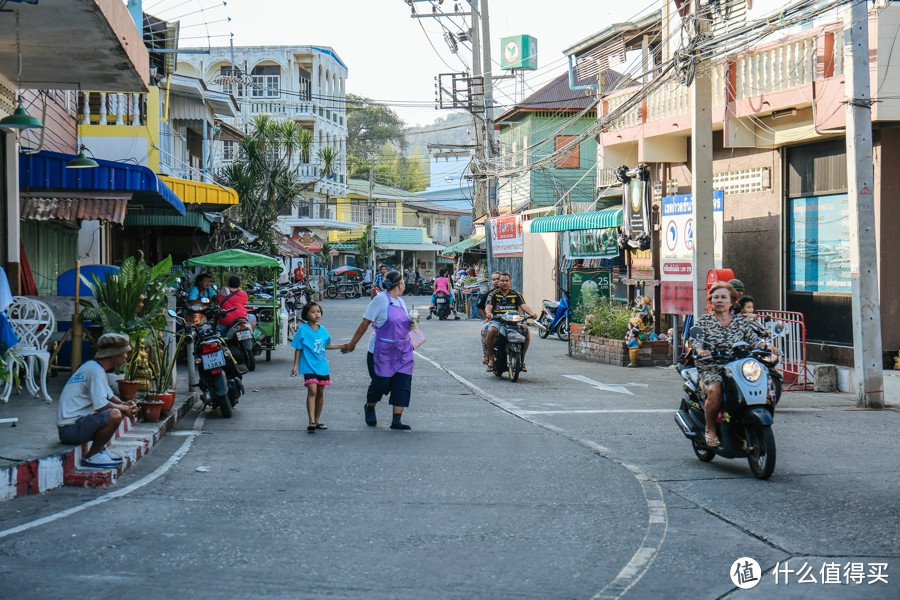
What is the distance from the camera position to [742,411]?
816cm

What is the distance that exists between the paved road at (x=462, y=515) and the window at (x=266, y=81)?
53713 mm

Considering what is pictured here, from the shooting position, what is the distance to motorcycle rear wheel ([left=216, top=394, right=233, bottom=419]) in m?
11.7

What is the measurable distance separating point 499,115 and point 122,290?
36196mm

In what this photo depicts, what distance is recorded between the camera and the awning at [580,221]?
24.2 m

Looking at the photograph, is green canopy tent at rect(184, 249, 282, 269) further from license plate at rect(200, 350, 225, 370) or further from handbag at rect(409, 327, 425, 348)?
handbag at rect(409, 327, 425, 348)

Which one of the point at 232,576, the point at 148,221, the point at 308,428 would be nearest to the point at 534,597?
the point at 232,576

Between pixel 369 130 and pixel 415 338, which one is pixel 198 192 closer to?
pixel 415 338

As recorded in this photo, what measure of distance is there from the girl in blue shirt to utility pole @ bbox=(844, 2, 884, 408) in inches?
273

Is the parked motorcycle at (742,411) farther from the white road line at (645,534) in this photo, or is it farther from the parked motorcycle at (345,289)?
the parked motorcycle at (345,289)

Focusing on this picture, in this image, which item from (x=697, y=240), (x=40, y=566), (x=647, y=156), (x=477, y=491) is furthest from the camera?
(x=647, y=156)

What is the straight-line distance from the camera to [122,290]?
35.7 feet

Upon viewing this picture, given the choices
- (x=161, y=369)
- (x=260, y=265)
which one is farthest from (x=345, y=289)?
(x=161, y=369)

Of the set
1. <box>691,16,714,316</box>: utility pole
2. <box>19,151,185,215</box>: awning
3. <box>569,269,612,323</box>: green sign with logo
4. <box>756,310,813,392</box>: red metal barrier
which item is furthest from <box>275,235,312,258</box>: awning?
<box>756,310,813,392</box>: red metal barrier

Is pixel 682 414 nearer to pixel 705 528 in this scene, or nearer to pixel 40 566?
pixel 705 528
